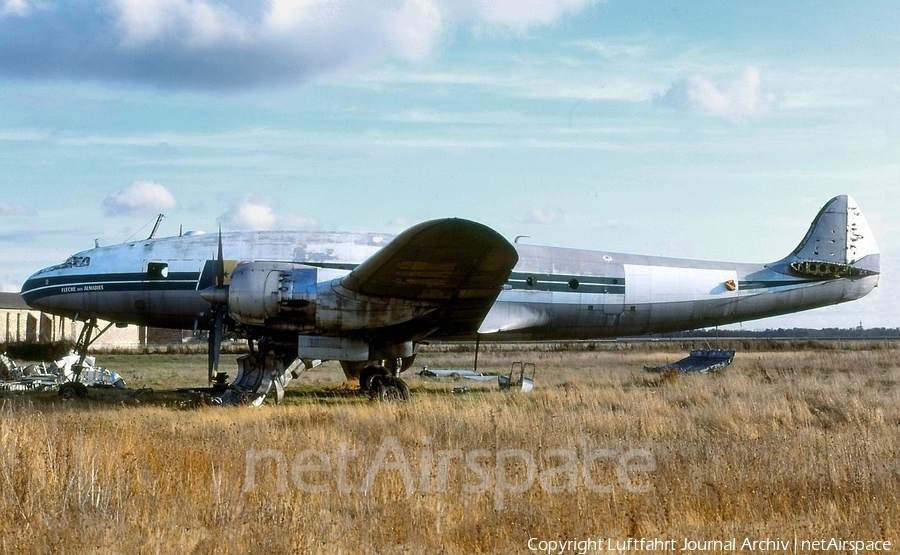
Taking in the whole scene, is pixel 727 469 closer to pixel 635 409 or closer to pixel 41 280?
pixel 635 409

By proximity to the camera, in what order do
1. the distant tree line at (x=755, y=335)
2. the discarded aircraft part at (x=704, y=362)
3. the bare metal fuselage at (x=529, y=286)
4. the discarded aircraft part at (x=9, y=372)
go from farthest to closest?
the distant tree line at (x=755, y=335)
the discarded aircraft part at (x=704, y=362)
the discarded aircraft part at (x=9, y=372)
the bare metal fuselage at (x=529, y=286)

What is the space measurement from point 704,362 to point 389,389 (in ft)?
45.2

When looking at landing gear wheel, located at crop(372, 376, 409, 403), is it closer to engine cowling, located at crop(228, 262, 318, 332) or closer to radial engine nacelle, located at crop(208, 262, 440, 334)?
radial engine nacelle, located at crop(208, 262, 440, 334)

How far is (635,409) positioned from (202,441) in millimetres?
7239

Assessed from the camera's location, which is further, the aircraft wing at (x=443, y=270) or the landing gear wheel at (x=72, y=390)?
the landing gear wheel at (x=72, y=390)

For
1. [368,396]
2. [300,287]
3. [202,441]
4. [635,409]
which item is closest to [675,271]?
[635,409]

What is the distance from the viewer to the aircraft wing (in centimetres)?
1251

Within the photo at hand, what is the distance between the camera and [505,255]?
13250 millimetres

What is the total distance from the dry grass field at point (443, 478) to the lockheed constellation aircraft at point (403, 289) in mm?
1834

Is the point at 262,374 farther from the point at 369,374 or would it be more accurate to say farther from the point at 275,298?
the point at 369,374

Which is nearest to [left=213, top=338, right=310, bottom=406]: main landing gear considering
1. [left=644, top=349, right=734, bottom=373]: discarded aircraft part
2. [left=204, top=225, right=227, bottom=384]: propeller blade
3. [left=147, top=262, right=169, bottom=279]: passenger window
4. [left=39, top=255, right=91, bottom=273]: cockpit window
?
[left=204, top=225, right=227, bottom=384]: propeller blade

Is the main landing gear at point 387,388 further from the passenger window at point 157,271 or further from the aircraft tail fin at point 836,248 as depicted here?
the aircraft tail fin at point 836,248
